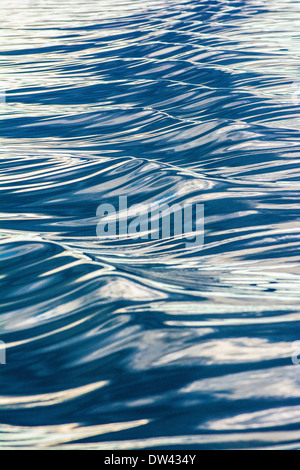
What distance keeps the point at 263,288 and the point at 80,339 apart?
0.28 m

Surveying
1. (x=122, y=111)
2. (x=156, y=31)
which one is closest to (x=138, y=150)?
(x=122, y=111)

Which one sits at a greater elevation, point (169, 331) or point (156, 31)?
point (156, 31)

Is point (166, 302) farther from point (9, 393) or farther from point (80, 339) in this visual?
point (9, 393)

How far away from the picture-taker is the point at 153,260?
1.08 metres

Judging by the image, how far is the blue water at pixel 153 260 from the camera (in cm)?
72

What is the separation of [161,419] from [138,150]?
1.10m

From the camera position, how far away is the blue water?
0.72 metres

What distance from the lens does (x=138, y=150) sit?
1.72m
